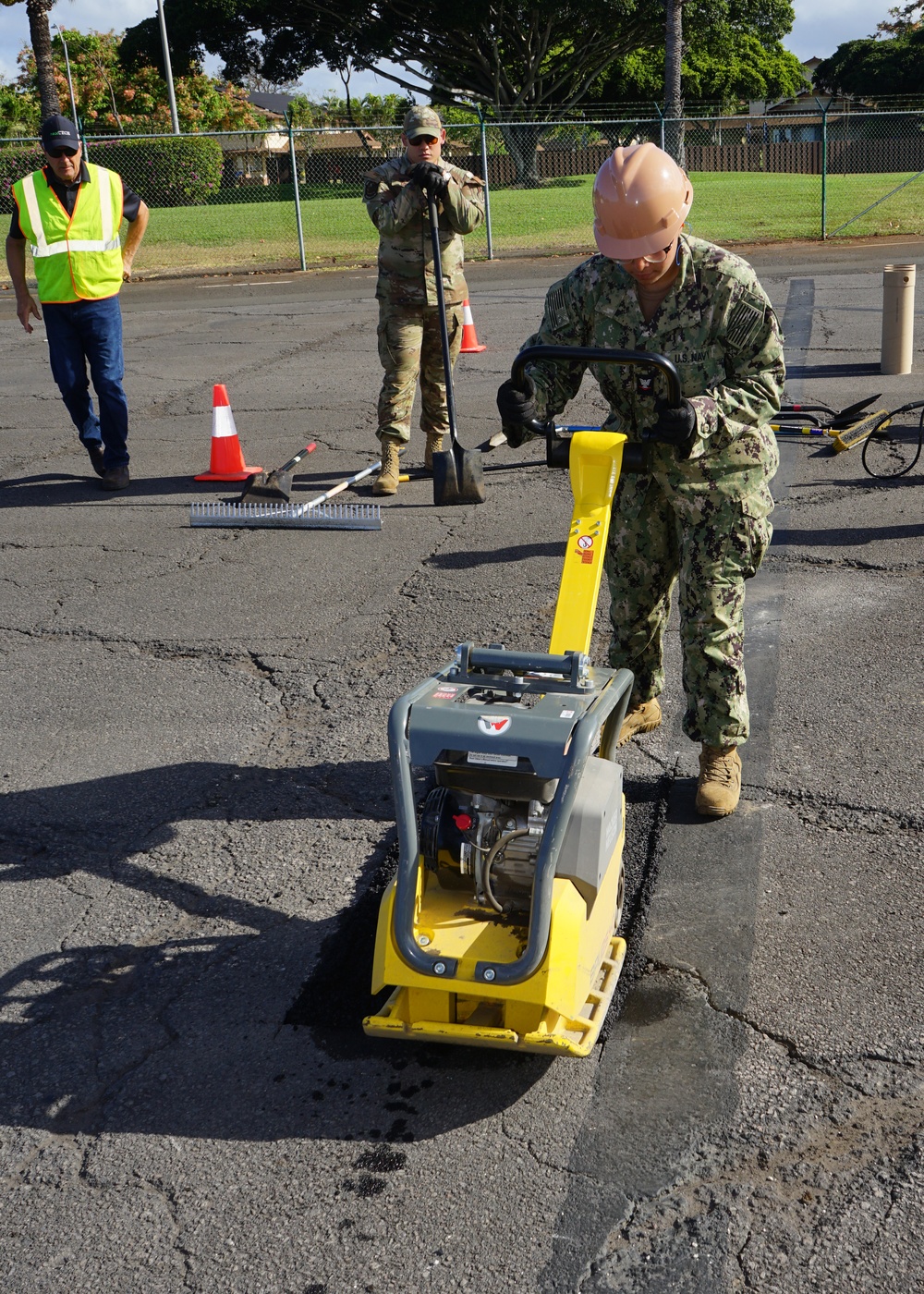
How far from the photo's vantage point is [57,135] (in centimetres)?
738

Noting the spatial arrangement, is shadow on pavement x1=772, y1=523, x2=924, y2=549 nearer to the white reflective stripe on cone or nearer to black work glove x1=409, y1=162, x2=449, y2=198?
black work glove x1=409, y1=162, x2=449, y2=198

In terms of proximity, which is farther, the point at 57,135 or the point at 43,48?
the point at 43,48

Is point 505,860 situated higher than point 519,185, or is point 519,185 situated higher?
point 519,185

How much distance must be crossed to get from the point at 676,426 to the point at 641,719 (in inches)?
58.6

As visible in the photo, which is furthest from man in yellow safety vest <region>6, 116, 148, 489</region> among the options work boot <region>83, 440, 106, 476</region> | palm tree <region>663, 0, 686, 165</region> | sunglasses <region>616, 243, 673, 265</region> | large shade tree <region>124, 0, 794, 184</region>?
large shade tree <region>124, 0, 794, 184</region>

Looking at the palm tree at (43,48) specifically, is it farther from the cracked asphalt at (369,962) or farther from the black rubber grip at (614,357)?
the black rubber grip at (614,357)

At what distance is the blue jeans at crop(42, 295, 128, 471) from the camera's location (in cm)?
772

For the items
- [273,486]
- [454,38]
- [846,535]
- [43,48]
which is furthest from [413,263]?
[454,38]

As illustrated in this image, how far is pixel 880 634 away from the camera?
5.37 m

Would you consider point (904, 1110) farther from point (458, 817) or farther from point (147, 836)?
point (147, 836)

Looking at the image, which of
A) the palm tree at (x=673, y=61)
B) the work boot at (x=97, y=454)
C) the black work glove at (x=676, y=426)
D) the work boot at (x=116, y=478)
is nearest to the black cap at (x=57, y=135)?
the work boot at (x=97, y=454)

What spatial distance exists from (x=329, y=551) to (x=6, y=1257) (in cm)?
481

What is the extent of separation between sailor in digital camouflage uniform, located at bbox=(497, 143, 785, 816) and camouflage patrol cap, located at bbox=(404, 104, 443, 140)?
3.73 metres

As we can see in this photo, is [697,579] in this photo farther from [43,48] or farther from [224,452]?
[43,48]
